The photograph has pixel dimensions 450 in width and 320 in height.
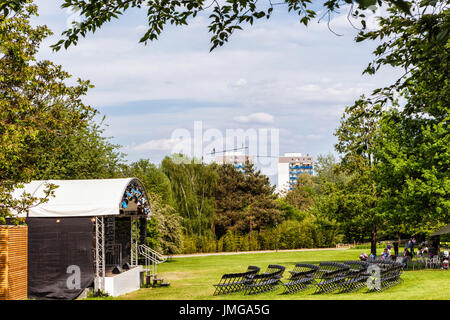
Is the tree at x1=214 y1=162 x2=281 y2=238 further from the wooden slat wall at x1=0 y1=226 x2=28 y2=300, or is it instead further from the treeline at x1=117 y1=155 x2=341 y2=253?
the wooden slat wall at x1=0 y1=226 x2=28 y2=300

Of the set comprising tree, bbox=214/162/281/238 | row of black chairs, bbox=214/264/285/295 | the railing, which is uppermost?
tree, bbox=214/162/281/238

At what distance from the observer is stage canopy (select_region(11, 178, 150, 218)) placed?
17703 millimetres

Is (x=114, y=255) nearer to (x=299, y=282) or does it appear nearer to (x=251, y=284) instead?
(x=251, y=284)

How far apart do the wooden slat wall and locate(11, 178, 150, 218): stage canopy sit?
0.75m

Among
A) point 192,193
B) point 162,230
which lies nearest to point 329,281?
point 162,230

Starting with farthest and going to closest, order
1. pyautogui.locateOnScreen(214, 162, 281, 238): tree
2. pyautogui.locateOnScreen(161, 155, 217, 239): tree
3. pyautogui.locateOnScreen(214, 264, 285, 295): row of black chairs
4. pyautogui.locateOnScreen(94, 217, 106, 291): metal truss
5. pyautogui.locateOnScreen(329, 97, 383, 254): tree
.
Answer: pyautogui.locateOnScreen(214, 162, 281, 238): tree < pyautogui.locateOnScreen(161, 155, 217, 239): tree < pyautogui.locateOnScreen(329, 97, 383, 254): tree < pyautogui.locateOnScreen(94, 217, 106, 291): metal truss < pyautogui.locateOnScreen(214, 264, 285, 295): row of black chairs

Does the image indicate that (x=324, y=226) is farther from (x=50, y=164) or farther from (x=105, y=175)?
(x=50, y=164)

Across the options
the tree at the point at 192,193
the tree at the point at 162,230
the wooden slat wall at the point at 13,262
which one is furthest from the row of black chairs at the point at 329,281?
the tree at the point at 192,193

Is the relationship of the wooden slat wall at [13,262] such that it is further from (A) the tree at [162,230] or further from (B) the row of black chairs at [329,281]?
(A) the tree at [162,230]

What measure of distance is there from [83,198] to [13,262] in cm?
323

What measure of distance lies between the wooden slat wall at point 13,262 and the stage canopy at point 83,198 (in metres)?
0.75

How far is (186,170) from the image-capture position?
1864 inches

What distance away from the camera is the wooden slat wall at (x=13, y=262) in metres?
16.3

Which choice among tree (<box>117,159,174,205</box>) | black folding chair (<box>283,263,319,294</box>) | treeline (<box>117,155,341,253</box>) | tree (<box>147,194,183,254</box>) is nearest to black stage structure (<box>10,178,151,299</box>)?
black folding chair (<box>283,263,319,294</box>)
